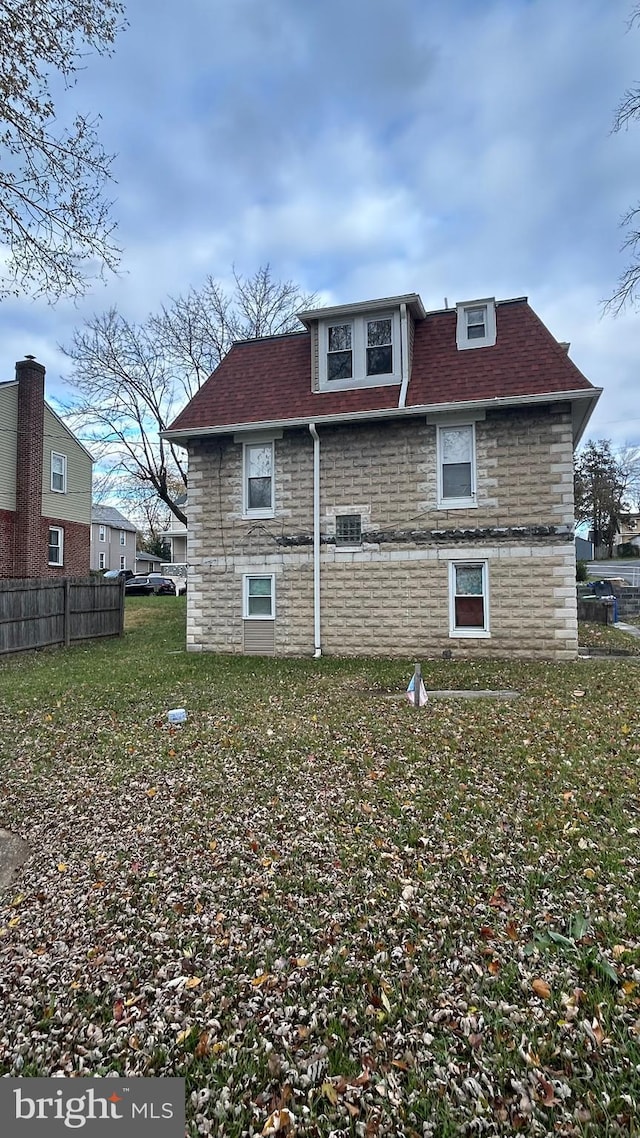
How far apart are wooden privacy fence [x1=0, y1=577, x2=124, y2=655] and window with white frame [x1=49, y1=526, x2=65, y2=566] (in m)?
8.40

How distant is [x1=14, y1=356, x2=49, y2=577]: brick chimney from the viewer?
21.6 m

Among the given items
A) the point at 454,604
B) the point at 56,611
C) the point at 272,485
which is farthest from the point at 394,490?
the point at 56,611

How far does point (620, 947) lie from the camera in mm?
2816

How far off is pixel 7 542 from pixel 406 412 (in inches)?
667

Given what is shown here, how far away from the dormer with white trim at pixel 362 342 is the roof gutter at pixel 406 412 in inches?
40.7

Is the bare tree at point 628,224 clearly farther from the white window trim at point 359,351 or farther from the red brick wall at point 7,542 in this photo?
the red brick wall at point 7,542

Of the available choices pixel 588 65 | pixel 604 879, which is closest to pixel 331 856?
pixel 604 879

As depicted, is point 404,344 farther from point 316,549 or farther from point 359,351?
point 316,549

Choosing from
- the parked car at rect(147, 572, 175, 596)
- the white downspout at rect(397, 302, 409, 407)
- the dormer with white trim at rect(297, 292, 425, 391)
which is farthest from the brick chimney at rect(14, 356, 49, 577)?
the white downspout at rect(397, 302, 409, 407)

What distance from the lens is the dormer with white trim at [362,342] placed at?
39.6 feet

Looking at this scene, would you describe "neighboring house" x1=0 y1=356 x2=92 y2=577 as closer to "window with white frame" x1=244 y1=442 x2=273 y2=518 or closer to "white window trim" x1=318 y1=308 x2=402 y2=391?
"window with white frame" x1=244 y1=442 x2=273 y2=518

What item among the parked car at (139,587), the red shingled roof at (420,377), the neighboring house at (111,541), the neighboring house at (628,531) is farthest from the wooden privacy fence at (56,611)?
the neighboring house at (628,531)

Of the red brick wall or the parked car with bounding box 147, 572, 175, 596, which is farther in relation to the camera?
the parked car with bounding box 147, 572, 175, 596

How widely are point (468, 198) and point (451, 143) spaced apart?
1707 millimetres
